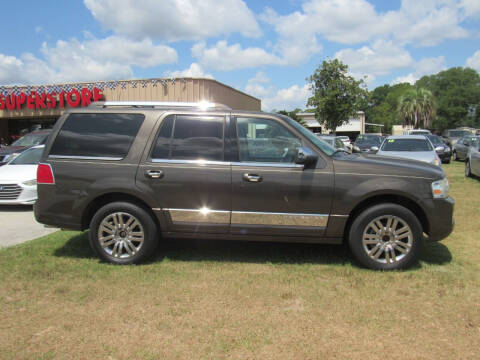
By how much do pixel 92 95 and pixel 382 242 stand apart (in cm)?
2037

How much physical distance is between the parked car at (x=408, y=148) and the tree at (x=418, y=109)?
157ft

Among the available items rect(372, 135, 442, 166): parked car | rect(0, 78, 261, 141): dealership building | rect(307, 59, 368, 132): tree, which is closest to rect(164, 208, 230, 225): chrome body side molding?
rect(372, 135, 442, 166): parked car

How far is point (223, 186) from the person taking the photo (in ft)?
14.9

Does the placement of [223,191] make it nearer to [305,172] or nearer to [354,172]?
[305,172]

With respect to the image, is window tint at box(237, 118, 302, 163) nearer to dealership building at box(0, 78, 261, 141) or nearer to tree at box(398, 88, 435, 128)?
dealership building at box(0, 78, 261, 141)

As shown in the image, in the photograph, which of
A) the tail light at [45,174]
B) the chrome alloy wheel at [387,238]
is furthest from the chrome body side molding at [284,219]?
the tail light at [45,174]

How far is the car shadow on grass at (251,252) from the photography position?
196 inches

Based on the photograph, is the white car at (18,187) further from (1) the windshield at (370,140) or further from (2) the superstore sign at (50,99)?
(1) the windshield at (370,140)

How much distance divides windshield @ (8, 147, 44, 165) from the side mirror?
7624mm

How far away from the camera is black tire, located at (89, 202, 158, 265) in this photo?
4.74 metres

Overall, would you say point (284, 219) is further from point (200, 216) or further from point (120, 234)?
point (120, 234)

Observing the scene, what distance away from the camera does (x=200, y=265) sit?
15.7ft

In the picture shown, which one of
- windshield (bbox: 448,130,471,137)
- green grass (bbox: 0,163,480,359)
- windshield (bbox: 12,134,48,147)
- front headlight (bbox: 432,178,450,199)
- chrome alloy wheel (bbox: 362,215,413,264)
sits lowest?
green grass (bbox: 0,163,480,359)

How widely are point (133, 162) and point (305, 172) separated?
2.07m
